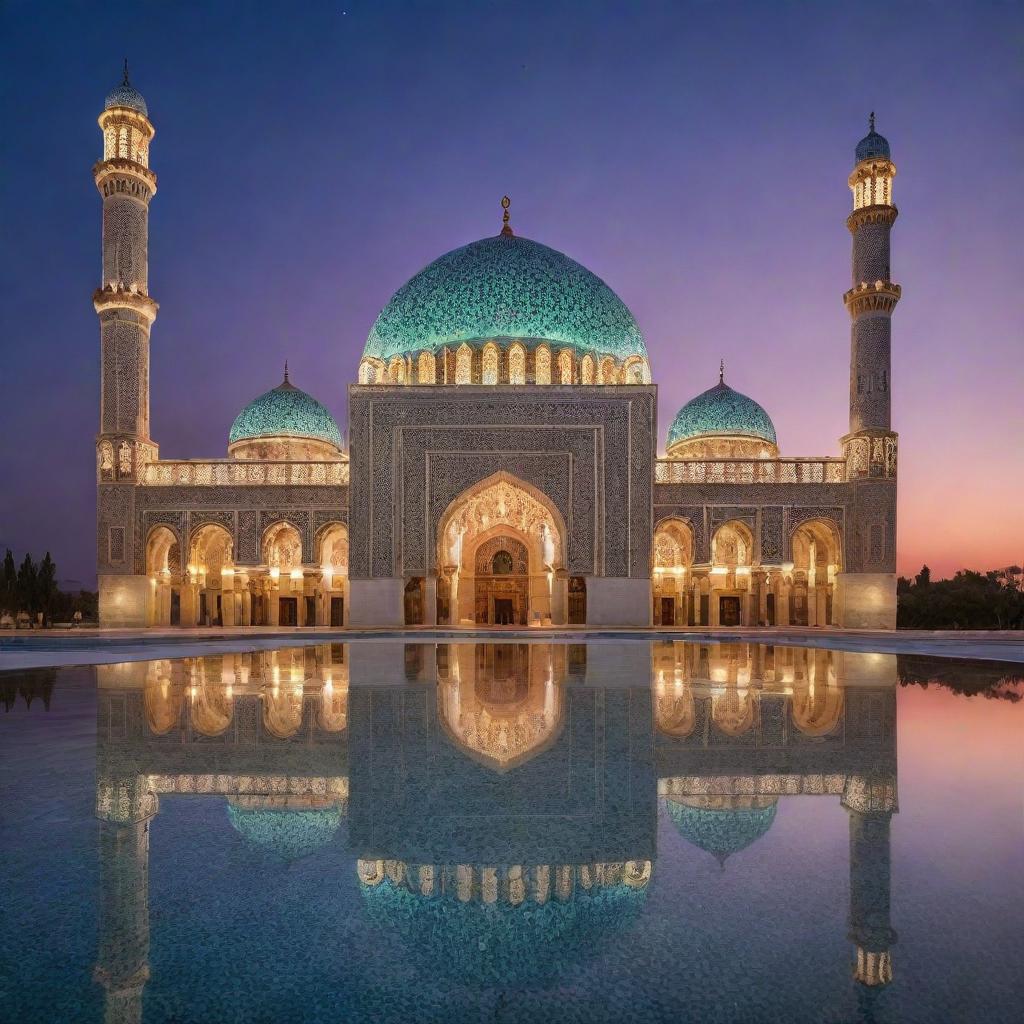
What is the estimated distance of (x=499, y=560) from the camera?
744 inches

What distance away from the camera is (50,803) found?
2455 millimetres

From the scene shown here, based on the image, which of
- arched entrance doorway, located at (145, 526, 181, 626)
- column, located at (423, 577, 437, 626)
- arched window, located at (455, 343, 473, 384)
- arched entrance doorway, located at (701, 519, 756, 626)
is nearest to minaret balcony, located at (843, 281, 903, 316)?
arched entrance doorway, located at (701, 519, 756, 626)

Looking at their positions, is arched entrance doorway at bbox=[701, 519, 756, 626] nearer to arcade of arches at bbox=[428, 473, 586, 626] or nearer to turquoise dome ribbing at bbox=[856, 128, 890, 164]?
arcade of arches at bbox=[428, 473, 586, 626]

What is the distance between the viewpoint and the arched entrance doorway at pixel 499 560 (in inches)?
687

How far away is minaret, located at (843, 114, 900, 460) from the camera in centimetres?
1727

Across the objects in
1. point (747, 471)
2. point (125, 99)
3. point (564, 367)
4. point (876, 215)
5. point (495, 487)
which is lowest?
point (495, 487)

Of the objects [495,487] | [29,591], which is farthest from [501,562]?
[29,591]

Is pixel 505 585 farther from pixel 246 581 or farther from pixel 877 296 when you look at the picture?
pixel 877 296

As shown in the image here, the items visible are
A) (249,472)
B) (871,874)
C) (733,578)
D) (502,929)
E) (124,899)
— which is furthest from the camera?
(733,578)

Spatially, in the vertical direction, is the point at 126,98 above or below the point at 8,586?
above

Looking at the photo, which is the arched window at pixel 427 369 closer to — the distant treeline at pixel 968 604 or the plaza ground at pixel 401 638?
the plaza ground at pixel 401 638

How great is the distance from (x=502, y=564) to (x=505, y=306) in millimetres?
6439

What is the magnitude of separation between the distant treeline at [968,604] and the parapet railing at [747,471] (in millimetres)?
11110

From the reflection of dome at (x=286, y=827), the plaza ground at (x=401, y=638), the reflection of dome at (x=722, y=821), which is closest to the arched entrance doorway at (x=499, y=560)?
the plaza ground at (x=401, y=638)
